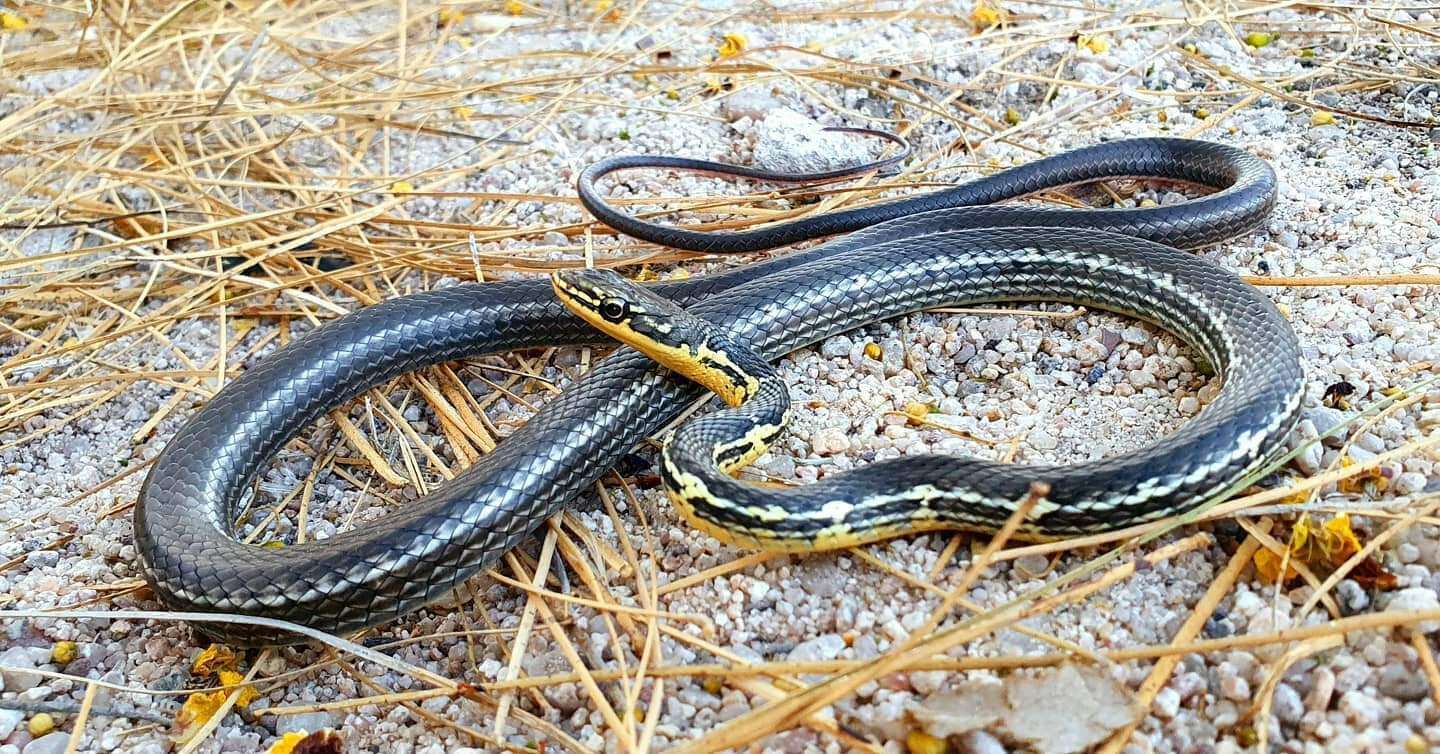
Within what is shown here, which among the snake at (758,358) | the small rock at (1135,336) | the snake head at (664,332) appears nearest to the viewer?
the snake at (758,358)

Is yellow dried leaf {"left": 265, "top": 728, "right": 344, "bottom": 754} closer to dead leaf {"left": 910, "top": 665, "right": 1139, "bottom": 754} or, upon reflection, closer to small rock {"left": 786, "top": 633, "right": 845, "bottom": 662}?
small rock {"left": 786, "top": 633, "right": 845, "bottom": 662}

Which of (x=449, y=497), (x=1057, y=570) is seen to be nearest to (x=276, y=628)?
(x=449, y=497)

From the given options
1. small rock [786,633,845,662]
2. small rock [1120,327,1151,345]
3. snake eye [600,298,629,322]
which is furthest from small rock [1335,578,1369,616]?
snake eye [600,298,629,322]

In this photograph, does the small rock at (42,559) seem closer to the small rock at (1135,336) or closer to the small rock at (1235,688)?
the small rock at (1235,688)

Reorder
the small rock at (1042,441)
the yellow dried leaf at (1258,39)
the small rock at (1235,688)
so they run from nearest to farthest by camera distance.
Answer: the small rock at (1235,688) → the small rock at (1042,441) → the yellow dried leaf at (1258,39)

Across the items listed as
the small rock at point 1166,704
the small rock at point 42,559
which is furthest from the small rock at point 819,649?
the small rock at point 42,559

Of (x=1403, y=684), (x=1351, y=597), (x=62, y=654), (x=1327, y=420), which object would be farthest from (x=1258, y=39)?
(x=62, y=654)

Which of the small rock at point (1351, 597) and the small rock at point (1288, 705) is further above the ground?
the small rock at point (1351, 597)

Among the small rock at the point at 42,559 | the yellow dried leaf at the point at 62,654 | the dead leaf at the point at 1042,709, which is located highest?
the dead leaf at the point at 1042,709
